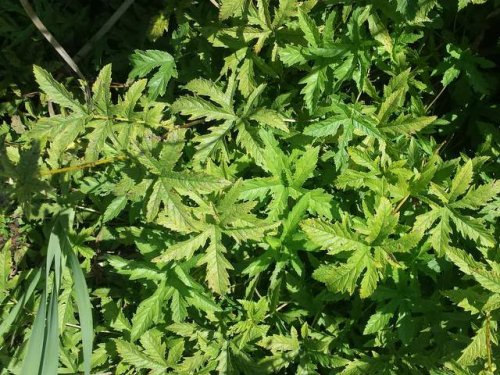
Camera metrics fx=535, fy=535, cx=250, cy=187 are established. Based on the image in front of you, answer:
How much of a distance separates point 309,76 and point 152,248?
40.5 inches

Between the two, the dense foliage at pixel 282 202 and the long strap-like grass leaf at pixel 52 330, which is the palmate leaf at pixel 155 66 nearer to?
the dense foliage at pixel 282 202

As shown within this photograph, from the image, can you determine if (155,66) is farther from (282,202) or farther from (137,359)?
(137,359)

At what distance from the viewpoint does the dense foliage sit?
6.68 feet

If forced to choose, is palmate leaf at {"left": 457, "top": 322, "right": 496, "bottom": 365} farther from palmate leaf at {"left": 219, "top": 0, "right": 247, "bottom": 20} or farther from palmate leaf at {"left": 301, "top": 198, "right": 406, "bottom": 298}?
palmate leaf at {"left": 219, "top": 0, "right": 247, "bottom": 20}

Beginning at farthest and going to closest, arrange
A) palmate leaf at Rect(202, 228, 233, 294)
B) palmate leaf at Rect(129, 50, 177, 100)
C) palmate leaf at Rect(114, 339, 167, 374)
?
palmate leaf at Rect(129, 50, 177, 100)
palmate leaf at Rect(114, 339, 167, 374)
palmate leaf at Rect(202, 228, 233, 294)

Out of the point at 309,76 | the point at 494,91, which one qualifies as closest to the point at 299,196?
the point at 309,76

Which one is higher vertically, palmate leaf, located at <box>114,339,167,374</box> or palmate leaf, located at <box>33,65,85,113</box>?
palmate leaf, located at <box>33,65,85,113</box>

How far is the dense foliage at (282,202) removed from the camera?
2035 mm

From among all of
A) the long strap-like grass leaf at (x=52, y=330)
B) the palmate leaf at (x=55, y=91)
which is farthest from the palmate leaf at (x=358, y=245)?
the palmate leaf at (x=55, y=91)

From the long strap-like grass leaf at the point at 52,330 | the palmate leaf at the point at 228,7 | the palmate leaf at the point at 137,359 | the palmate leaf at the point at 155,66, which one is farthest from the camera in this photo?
the palmate leaf at the point at 155,66

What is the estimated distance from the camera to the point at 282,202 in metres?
2.31

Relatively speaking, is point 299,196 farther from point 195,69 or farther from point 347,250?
point 195,69

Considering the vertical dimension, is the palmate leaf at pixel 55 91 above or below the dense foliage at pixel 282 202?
above

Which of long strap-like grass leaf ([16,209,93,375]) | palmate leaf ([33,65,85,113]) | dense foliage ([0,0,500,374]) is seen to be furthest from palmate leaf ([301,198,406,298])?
palmate leaf ([33,65,85,113])
